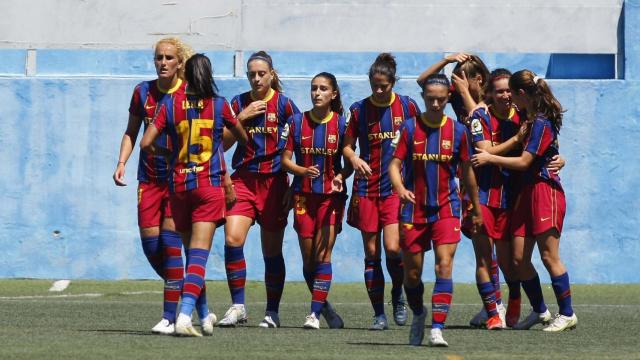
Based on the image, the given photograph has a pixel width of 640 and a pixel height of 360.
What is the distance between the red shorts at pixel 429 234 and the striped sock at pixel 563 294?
176cm

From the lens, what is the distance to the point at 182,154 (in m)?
9.84

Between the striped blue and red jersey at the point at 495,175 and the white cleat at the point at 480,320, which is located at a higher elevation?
the striped blue and red jersey at the point at 495,175

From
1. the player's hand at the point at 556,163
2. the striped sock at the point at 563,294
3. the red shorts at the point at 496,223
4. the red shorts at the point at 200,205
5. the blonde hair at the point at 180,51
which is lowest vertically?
the striped sock at the point at 563,294

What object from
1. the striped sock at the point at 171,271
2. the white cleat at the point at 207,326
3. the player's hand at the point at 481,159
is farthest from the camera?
the player's hand at the point at 481,159

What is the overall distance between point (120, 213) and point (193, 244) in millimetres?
6893

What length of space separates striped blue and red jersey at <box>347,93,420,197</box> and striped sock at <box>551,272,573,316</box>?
1.38 meters

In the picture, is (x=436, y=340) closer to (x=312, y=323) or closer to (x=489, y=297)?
(x=312, y=323)

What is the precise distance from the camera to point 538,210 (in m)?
11.0

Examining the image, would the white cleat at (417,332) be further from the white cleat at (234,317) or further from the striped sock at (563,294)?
the white cleat at (234,317)

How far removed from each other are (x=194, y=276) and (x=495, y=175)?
270cm

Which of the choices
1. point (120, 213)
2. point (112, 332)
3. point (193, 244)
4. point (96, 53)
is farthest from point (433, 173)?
point (96, 53)

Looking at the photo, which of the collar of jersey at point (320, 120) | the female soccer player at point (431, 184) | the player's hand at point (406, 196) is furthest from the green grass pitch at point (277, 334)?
the collar of jersey at point (320, 120)

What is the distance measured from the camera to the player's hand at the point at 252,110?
11.4 m

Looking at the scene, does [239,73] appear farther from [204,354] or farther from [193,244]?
[204,354]
